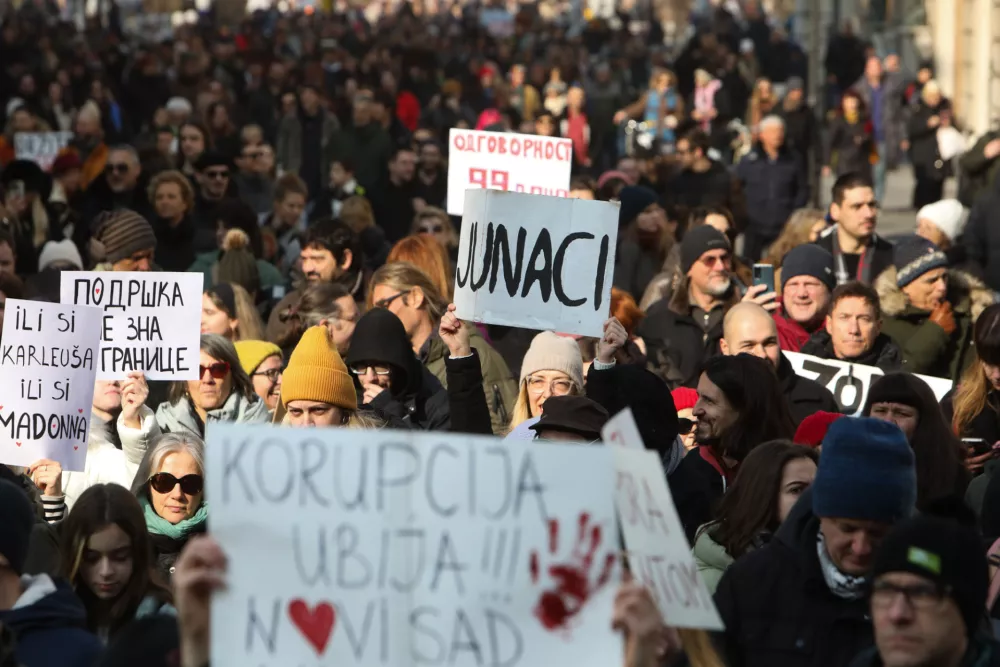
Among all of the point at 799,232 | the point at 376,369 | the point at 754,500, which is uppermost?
the point at 799,232

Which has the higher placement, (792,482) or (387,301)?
(387,301)

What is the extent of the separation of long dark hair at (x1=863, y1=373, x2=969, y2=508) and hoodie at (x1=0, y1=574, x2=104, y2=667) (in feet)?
9.46

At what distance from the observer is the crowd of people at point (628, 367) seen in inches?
184

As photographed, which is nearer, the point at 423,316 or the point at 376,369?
the point at 376,369

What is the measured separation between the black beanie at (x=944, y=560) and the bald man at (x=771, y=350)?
12.9 ft

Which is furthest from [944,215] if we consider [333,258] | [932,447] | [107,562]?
[107,562]

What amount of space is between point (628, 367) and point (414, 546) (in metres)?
3.03

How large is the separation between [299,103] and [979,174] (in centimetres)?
900

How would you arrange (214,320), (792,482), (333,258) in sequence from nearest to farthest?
1. (792,482)
2. (214,320)
3. (333,258)

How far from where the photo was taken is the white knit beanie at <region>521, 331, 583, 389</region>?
7.48 m

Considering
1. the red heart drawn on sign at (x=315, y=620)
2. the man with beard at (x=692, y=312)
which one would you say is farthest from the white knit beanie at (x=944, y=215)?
the red heart drawn on sign at (x=315, y=620)

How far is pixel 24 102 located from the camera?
79.4ft

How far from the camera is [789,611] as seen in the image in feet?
15.6

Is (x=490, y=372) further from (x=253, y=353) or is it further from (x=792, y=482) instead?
(x=792, y=482)
